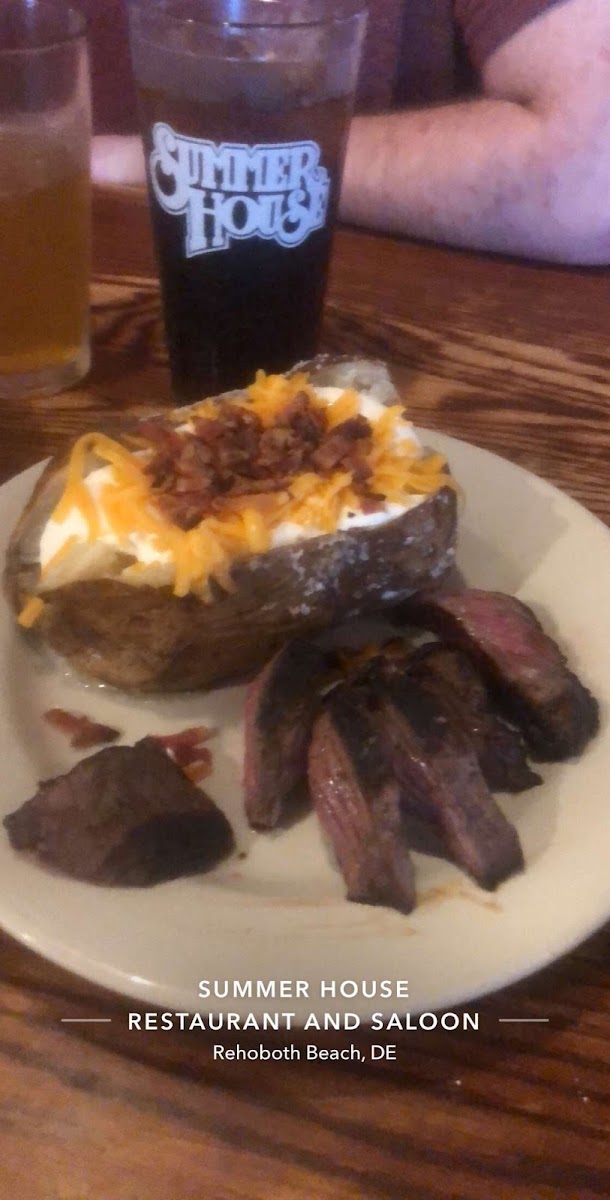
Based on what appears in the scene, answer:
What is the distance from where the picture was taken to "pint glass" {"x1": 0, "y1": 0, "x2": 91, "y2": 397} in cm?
112

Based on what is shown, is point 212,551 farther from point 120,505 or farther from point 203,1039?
point 203,1039

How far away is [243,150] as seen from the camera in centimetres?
104

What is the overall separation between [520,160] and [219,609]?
1.09 metres

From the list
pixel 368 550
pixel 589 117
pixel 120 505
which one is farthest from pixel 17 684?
pixel 589 117

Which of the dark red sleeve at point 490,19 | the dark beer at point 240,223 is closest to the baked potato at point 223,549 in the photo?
the dark beer at point 240,223

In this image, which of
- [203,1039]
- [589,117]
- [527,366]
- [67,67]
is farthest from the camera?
[589,117]

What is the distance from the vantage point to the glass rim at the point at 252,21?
1035mm

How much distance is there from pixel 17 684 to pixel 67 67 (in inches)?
28.9

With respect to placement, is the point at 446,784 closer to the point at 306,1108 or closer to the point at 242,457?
the point at 306,1108

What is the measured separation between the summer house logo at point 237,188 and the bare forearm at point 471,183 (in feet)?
1.90

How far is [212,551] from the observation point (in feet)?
2.86

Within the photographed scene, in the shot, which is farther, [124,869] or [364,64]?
[364,64]

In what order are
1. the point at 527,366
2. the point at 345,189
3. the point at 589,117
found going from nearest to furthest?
the point at 527,366 → the point at 589,117 → the point at 345,189

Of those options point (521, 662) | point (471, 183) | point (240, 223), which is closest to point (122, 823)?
point (521, 662)
